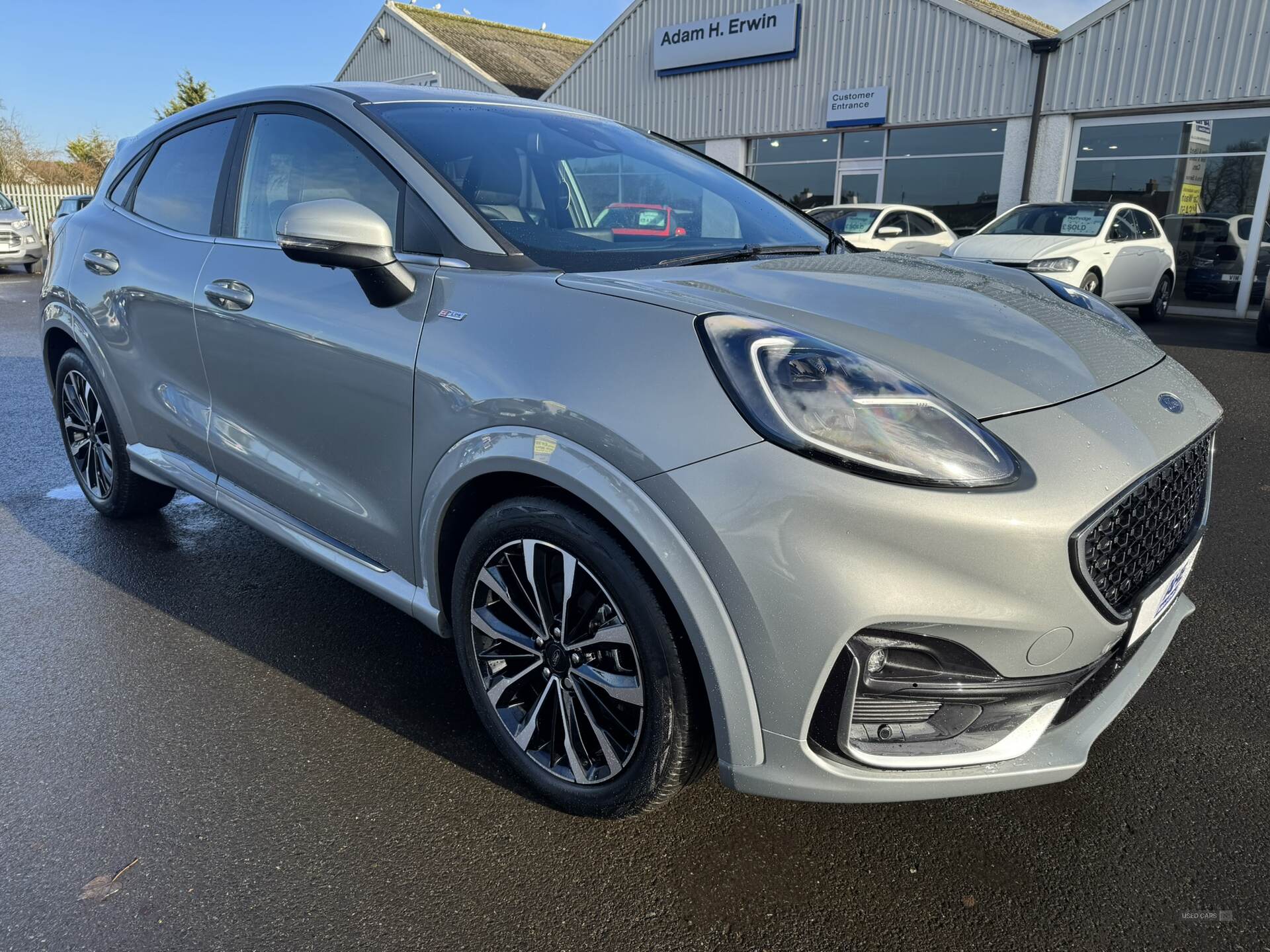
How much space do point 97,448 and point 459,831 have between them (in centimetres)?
281

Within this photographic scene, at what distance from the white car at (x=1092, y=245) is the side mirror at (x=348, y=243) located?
342 inches

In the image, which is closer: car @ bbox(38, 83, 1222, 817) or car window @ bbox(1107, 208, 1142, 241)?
car @ bbox(38, 83, 1222, 817)

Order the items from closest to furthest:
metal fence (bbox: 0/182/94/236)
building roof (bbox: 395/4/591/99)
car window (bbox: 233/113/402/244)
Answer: car window (bbox: 233/113/402/244) < building roof (bbox: 395/4/591/99) < metal fence (bbox: 0/182/94/236)

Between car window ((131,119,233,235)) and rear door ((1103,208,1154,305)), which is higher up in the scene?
car window ((131,119,233,235))

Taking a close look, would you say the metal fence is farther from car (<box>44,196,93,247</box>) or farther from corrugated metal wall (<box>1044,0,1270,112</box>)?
corrugated metal wall (<box>1044,0,1270,112</box>)

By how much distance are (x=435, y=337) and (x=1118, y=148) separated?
14499 mm

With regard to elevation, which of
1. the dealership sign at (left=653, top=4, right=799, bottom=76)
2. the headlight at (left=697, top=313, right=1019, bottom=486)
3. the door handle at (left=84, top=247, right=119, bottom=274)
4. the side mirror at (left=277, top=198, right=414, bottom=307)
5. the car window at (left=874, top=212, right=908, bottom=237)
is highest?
the dealership sign at (left=653, top=4, right=799, bottom=76)

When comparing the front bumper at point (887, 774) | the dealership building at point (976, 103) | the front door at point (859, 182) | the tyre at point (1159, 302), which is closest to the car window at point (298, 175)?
the front bumper at point (887, 774)

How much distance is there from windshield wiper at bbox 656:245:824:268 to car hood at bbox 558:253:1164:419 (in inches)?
2.9

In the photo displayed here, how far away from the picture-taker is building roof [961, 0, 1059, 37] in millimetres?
14559

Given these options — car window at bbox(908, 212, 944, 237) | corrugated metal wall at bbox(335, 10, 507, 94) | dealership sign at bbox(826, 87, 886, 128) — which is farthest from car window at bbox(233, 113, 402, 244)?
corrugated metal wall at bbox(335, 10, 507, 94)

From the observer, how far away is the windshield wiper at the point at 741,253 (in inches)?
91.7

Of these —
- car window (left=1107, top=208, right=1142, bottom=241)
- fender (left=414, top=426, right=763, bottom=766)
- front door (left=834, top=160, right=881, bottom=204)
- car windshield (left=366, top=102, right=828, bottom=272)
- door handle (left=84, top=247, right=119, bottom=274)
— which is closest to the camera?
fender (left=414, top=426, right=763, bottom=766)

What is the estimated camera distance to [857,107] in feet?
51.5
